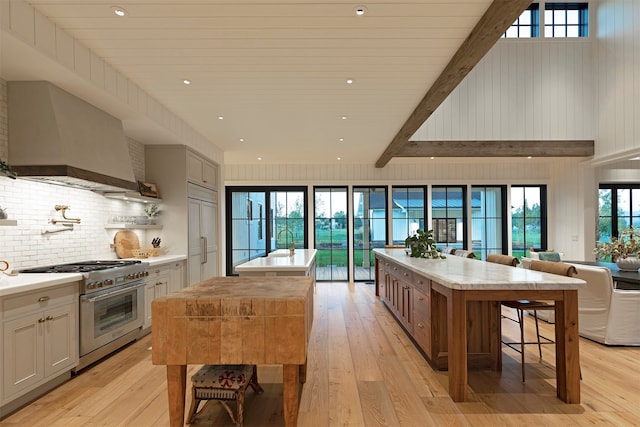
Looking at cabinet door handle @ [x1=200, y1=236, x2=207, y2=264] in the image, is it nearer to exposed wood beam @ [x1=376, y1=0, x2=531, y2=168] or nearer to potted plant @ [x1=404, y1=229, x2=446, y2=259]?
potted plant @ [x1=404, y1=229, x2=446, y2=259]

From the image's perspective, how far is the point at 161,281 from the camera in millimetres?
4871

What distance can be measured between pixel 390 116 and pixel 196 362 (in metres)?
4.02

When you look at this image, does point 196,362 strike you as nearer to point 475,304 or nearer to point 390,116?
point 475,304

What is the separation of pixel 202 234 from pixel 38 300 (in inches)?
136

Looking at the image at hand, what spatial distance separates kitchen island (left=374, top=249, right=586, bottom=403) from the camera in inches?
105

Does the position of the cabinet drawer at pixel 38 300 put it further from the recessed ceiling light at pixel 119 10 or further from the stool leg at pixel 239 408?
the recessed ceiling light at pixel 119 10

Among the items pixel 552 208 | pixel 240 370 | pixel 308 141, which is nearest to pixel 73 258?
→ pixel 240 370

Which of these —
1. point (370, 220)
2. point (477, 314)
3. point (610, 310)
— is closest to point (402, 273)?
point (477, 314)

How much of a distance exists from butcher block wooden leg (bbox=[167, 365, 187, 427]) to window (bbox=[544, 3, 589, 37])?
917 cm

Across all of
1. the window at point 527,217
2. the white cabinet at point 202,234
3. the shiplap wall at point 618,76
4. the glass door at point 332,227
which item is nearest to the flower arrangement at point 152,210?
the white cabinet at point 202,234

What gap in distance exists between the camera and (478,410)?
8.45 feet

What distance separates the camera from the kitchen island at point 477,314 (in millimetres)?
2656

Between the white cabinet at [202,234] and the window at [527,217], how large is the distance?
6.75 metres

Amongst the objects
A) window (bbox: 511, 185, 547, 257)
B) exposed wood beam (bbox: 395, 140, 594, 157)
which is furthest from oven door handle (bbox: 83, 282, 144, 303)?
window (bbox: 511, 185, 547, 257)
